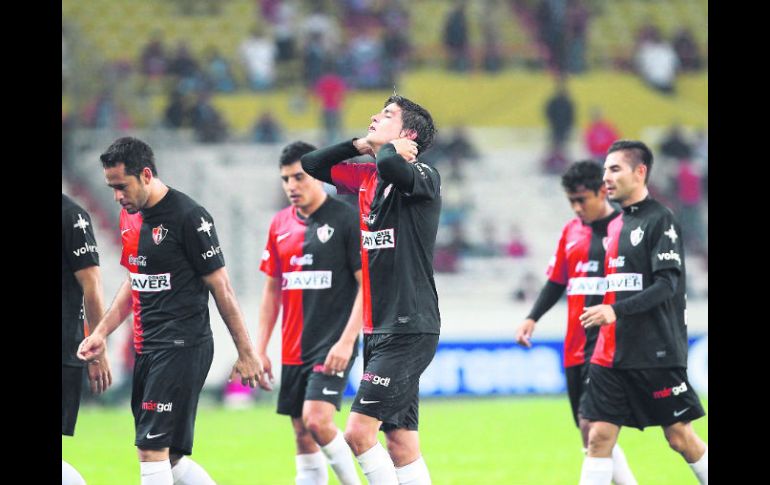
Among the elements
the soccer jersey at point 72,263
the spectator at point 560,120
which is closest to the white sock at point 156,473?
the soccer jersey at point 72,263

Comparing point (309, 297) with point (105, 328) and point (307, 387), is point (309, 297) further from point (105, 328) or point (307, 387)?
point (105, 328)

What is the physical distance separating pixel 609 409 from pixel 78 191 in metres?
14.0

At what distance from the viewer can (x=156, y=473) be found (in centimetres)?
710

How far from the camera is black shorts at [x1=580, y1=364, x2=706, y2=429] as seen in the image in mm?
7973

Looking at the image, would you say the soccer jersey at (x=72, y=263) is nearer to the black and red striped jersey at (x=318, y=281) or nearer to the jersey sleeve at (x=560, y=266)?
the black and red striped jersey at (x=318, y=281)

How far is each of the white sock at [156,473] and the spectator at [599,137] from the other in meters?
16.9

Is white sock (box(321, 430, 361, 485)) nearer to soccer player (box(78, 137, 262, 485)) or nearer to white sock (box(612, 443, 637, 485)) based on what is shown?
soccer player (box(78, 137, 262, 485))

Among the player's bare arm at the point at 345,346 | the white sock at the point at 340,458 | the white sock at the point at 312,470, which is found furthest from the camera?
the white sock at the point at 312,470

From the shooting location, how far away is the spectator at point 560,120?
77.8 feet

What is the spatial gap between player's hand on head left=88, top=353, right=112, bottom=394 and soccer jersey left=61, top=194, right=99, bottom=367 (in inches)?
6.1

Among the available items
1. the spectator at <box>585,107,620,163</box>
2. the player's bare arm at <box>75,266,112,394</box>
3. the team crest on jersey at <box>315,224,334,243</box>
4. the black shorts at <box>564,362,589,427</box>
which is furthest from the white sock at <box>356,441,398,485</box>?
the spectator at <box>585,107,620,163</box>

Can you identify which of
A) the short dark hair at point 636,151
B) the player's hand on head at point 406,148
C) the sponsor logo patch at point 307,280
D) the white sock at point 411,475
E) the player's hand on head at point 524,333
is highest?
the short dark hair at point 636,151

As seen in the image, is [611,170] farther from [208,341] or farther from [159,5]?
[159,5]

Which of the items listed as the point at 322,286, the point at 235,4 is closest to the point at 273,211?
the point at 235,4
